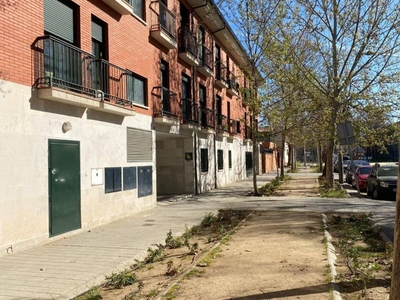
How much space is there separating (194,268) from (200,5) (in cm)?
1564

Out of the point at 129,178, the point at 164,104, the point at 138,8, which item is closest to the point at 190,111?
the point at 164,104

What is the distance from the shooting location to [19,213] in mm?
7238

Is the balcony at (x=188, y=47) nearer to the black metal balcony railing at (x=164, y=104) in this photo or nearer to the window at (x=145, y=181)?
the black metal balcony railing at (x=164, y=104)

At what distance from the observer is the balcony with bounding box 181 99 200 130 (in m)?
17.3

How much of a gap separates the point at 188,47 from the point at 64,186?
10598 millimetres

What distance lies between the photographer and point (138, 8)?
1322 centimetres

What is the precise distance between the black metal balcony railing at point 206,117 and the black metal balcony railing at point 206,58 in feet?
7.60

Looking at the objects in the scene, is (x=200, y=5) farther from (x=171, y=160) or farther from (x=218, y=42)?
(x=171, y=160)

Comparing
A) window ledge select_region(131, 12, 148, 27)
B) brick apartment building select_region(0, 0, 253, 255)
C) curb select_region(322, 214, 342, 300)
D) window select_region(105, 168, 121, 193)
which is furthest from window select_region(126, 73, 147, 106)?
curb select_region(322, 214, 342, 300)

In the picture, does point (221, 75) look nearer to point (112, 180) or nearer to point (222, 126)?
point (222, 126)

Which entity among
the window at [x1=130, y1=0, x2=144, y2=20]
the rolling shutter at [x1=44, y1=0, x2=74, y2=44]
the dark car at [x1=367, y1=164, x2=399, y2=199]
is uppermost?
the window at [x1=130, y1=0, x2=144, y2=20]

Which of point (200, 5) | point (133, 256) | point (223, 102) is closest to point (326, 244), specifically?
point (133, 256)

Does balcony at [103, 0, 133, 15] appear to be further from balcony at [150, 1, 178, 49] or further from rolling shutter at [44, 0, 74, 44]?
balcony at [150, 1, 178, 49]

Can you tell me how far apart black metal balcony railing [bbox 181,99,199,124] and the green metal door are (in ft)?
29.0
